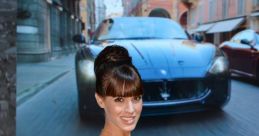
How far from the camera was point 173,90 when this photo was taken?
4.59 m

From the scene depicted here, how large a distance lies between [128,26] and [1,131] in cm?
336

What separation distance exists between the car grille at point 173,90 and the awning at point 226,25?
24.4m

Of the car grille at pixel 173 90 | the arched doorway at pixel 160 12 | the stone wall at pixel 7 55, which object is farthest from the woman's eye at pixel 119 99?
the arched doorway at pixel 160 12

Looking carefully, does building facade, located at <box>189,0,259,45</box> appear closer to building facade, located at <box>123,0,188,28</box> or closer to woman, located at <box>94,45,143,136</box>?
building facade, located at <box>123,0,188,28</box>

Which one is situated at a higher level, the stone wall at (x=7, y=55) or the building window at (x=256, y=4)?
the building window at (x=256, y=4)

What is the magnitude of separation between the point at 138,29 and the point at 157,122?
169 cm

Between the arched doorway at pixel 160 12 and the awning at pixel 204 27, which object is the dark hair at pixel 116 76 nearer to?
the awning at pixel 204 27

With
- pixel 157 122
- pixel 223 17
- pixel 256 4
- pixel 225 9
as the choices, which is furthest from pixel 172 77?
pixel 223 17

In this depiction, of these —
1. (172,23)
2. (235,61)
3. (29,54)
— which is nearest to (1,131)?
(172,23)

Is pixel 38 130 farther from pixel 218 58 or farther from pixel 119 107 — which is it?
pixel 119 107

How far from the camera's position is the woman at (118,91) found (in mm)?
1357

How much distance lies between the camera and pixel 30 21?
17.8 m

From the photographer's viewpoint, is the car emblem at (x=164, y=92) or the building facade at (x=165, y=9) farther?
the building facade at (x=165, y=9)

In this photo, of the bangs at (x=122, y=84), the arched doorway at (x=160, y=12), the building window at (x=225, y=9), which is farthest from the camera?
the arched doorway at (x=160, y=12)
